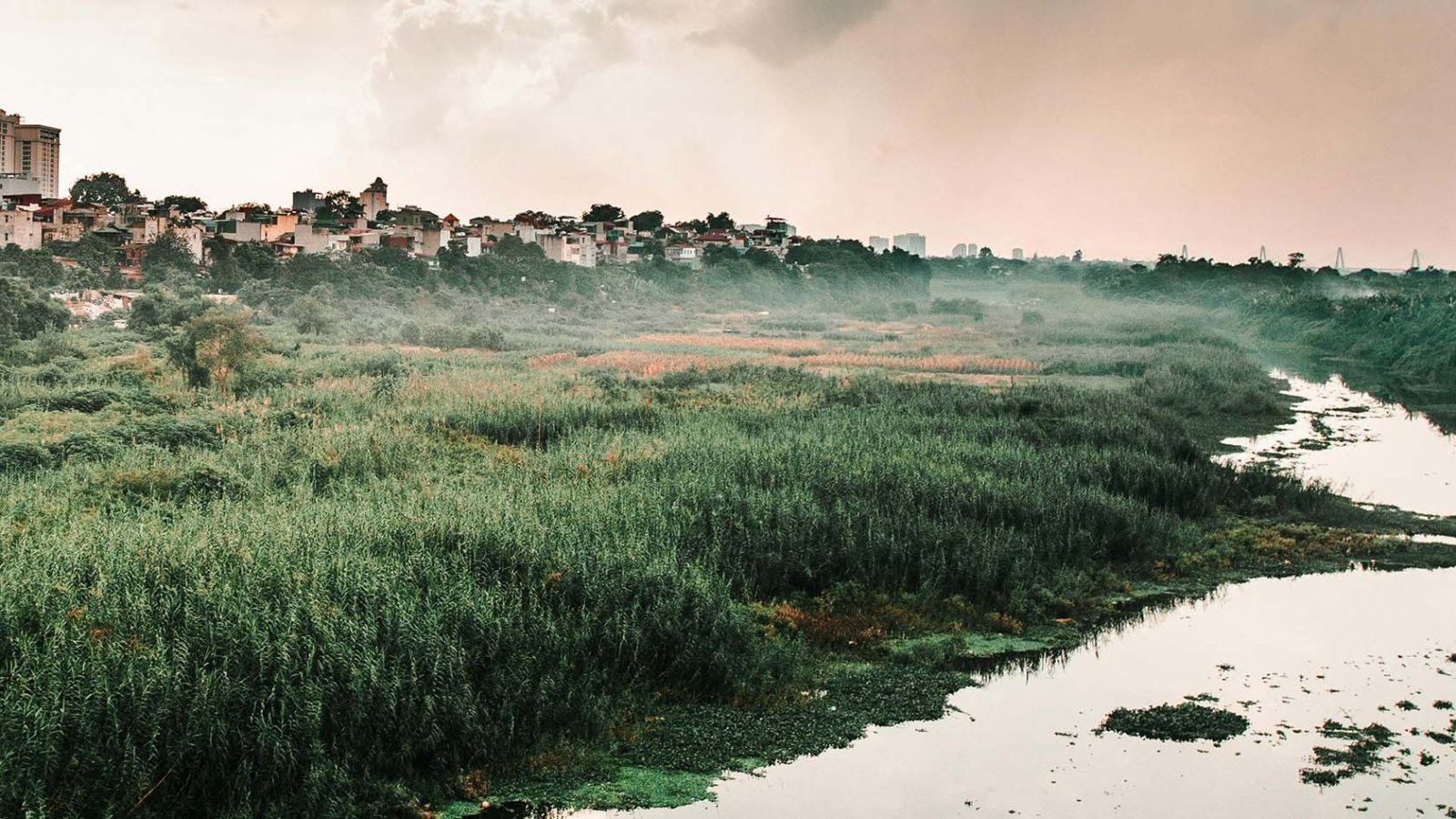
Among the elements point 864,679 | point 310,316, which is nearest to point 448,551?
point 864,679

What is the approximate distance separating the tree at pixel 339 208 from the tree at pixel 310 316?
1600 inches

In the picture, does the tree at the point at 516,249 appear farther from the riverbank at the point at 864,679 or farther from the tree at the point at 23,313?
the riverbank at the point at 864,679

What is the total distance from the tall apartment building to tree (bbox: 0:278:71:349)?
44.5 m

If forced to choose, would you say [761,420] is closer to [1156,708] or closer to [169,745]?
[1156,708]

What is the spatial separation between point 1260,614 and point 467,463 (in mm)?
11341

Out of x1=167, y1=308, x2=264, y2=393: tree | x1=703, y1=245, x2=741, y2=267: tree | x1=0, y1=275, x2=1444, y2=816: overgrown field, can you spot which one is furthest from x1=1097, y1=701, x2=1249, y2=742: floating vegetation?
x1=703, y1=245, x2=741, y2=267: tree

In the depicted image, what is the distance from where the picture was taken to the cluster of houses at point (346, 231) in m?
54.9

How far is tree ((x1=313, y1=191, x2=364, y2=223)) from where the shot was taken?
293 feet

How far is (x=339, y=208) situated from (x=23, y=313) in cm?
6901

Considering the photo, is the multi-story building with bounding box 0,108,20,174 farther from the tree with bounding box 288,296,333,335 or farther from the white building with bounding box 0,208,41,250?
the tree with bounding box 288,296,333,335

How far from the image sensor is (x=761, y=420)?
22828mm

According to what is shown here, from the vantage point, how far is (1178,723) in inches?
409

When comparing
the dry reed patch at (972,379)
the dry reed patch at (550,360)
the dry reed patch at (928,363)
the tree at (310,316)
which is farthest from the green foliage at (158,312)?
the dry reed patch at (972,379)

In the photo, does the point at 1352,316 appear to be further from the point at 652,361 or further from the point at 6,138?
the point at 6,138
